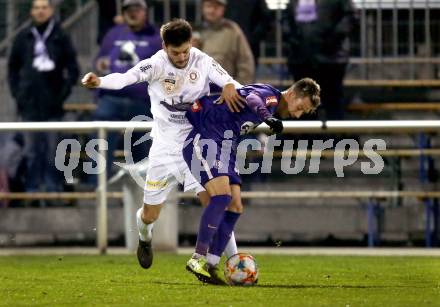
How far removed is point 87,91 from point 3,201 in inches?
77.5

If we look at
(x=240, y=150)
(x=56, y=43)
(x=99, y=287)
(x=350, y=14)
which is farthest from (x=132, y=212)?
(x=99, y=287)

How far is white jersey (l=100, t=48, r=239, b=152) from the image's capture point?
10797 millimetres

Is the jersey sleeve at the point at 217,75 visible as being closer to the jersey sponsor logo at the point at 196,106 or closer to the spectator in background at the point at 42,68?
the jersey sponsor logo at the point at 196,106

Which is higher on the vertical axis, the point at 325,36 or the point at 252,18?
the point at 252,18

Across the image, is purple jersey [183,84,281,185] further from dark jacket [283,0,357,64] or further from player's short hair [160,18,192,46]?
dark jacket [283,0,357,64]

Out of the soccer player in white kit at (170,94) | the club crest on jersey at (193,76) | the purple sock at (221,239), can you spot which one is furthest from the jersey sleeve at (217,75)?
the purple sock at (221,239)

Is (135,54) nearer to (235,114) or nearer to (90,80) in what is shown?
(235,114)

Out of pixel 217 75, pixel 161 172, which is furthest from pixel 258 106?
pixel 161 172

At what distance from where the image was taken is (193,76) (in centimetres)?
1090

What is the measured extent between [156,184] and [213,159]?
3.91ft

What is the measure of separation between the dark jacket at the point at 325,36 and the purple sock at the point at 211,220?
5595 mm

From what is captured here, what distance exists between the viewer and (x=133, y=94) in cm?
1516

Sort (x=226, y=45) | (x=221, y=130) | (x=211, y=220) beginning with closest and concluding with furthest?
(x=211, y=220) < (x=221, y=130) < (x=226, y=45)

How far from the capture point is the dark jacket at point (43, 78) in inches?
616
